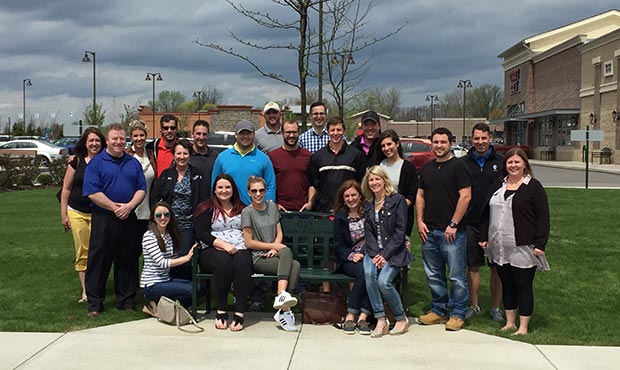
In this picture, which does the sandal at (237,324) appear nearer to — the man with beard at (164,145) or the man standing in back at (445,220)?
the man standing in back at (445,220)

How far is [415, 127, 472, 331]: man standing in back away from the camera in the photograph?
19.6ft

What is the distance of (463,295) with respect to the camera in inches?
240

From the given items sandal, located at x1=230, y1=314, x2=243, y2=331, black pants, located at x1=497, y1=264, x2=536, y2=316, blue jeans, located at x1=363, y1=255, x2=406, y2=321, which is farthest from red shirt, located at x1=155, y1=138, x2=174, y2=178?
black pants, located at x1=497, y1=264, x2=536, y2=316

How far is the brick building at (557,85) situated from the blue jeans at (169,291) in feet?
128

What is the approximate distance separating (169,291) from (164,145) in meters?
1.74

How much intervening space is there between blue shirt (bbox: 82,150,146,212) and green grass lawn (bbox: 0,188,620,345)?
4.15 feet

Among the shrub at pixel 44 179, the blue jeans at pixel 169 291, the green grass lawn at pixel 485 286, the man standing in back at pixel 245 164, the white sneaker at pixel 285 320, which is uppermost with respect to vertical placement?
the man standing in back at pixel 245 164

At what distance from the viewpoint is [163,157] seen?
7.18m

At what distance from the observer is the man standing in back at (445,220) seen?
598cm

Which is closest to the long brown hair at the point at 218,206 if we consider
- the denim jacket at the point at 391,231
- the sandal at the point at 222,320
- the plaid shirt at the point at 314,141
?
the sandal at the point at 222,320

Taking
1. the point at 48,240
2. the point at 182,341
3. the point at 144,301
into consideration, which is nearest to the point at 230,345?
the point at 182,341

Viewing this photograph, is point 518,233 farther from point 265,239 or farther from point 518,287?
point 265,239

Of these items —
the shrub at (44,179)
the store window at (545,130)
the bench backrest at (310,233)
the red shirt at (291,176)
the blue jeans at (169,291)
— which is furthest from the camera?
the store window at (545,130)

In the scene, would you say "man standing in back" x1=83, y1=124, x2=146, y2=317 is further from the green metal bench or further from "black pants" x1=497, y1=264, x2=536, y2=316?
"black pants" x1=497, y1=264, x2=536, y2=316
